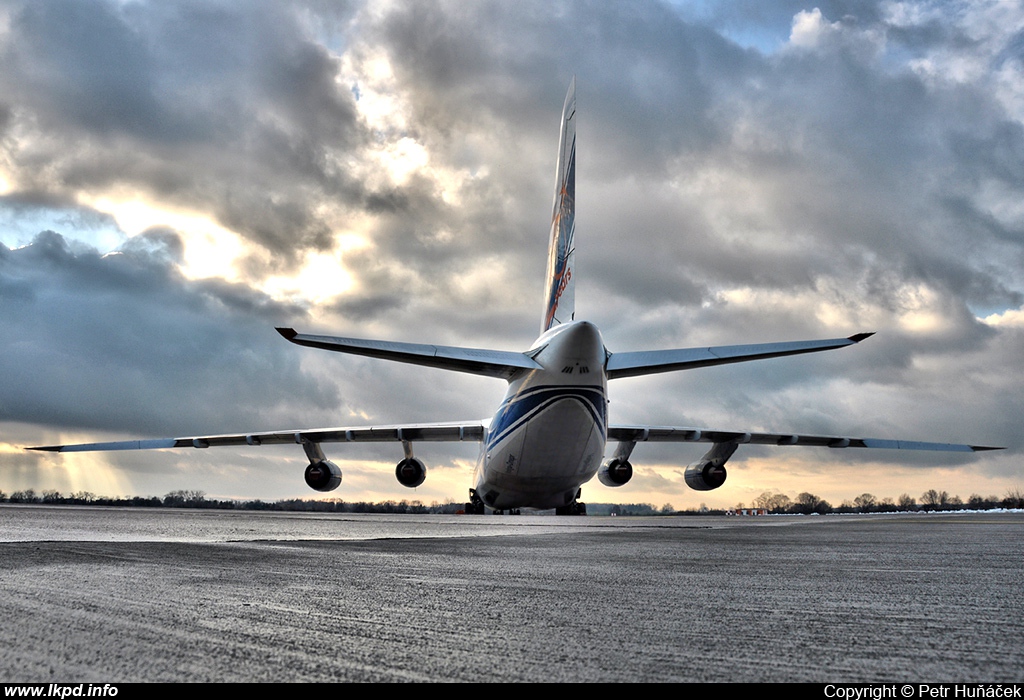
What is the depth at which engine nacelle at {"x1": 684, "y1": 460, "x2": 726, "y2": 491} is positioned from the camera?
25.9 m

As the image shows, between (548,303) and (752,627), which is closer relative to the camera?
(752,627)

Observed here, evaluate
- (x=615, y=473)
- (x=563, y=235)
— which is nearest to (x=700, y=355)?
(x=563, y=235)

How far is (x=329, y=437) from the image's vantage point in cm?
2955

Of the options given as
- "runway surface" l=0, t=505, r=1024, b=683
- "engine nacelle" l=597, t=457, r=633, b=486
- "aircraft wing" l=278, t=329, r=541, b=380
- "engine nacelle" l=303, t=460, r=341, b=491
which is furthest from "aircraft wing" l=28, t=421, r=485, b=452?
"runway surface" l=0, t=505, r=1024, b=683

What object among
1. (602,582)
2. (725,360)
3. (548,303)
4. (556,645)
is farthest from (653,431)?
(556,645)

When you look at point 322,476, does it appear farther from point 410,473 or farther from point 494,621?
point 494,621

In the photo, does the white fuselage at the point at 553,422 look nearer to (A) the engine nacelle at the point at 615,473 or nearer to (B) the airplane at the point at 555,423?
(B) the airplane at the point at 555,423

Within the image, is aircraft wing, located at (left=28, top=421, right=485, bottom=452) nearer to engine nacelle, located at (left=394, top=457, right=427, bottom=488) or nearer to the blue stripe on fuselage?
engine nacelle, located at (left=394, top=457, right=427, bottom=488)

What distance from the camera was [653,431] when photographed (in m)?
29.4

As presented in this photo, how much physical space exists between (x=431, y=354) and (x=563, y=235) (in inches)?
421

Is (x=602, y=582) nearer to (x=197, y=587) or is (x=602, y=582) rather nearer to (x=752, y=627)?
(x=752, y=627)

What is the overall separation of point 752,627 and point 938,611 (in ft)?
3.03

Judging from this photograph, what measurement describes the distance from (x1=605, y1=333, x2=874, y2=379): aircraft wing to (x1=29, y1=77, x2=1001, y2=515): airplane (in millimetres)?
21

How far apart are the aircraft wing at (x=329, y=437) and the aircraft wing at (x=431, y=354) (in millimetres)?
11913
